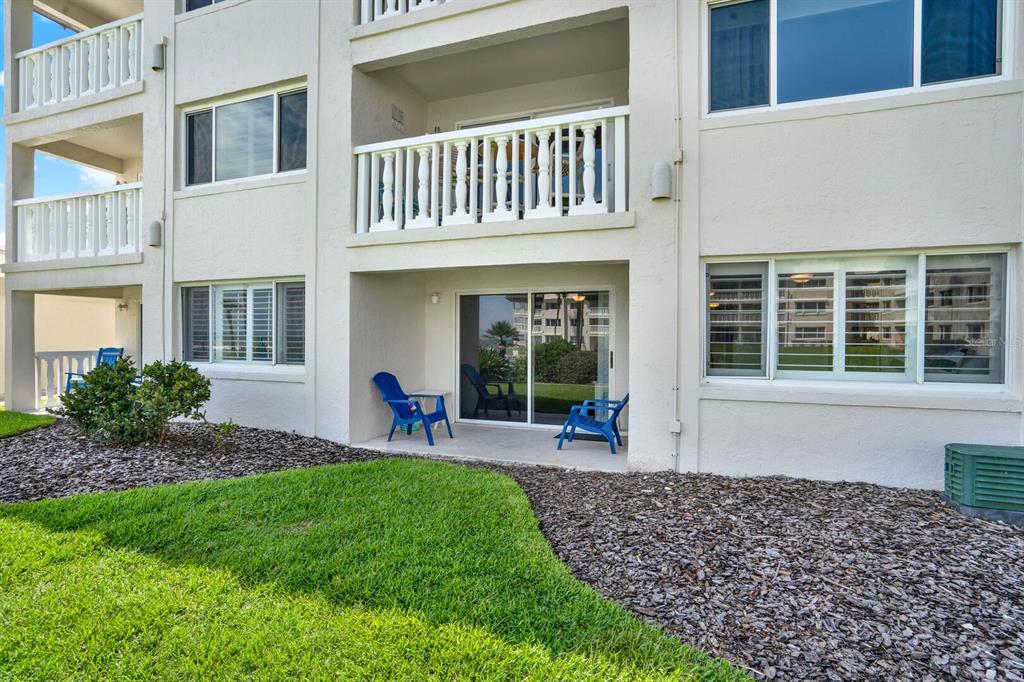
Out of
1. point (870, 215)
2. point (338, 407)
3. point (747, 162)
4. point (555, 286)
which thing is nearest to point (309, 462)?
point (338, 407)

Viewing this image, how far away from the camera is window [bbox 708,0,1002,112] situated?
528 cm

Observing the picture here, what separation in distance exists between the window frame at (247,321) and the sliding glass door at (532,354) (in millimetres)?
2906

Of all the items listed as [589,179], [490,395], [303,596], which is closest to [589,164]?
[589,179]

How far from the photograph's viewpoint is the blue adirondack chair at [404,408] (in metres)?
7.73

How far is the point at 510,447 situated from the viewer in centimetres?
755

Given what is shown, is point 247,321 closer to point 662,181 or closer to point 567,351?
point 567,351

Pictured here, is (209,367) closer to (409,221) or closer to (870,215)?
(409,221)

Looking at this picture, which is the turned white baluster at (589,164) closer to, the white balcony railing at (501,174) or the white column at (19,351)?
the white balcony railing at (501,174)

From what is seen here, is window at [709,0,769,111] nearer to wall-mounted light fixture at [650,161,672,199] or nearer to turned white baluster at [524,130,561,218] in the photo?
wall-mounted light fixture at [650,161,672,199]

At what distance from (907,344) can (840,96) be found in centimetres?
275

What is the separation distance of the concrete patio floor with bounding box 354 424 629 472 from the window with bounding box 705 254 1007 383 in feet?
6.57

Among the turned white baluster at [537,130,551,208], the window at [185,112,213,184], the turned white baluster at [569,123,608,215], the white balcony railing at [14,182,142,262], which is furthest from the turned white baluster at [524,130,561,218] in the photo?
the white balcony railing at [14,182,142,262]

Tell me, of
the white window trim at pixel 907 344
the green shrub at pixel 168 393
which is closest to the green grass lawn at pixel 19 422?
the green shrub at pixel 168 393

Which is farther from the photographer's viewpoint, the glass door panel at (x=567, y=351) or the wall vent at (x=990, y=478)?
the glass door panel at (x=567, y=351)
